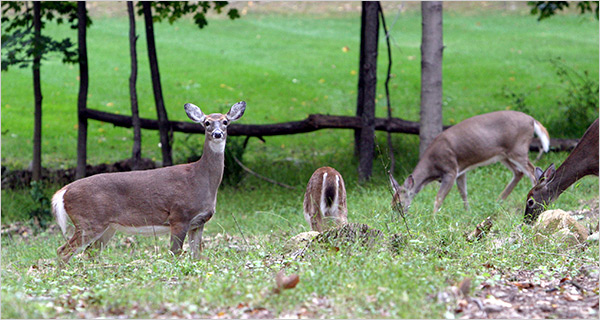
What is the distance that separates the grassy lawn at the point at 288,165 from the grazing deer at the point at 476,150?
1.09 feet

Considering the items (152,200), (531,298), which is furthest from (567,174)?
(152,200)

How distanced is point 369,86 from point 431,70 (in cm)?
101

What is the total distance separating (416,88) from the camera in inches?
745

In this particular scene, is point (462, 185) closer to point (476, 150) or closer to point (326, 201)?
point (476, 150)

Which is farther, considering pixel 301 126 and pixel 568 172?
pixel 301 126

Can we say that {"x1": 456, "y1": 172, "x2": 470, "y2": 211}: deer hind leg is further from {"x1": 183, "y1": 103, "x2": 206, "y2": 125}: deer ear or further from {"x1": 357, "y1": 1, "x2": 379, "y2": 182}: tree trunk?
{"x1": 183, "y1": 103, "x2": 206, "y2": 125}: deer ear

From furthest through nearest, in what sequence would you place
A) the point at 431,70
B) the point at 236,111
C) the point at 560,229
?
the point at 431,70 < the point at 236,111 < the point at 560,229

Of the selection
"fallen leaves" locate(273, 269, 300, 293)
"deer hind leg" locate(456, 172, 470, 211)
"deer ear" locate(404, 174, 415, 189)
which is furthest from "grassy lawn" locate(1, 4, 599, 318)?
"deer ear" locate(404, 174, 415, 189)

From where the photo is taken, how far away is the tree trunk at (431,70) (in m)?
10.4

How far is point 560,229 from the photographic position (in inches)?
250

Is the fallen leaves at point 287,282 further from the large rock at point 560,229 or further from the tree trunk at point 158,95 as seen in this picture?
the tree trunk at point 158,95

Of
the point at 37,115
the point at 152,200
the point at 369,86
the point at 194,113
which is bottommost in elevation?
the point at 37,115

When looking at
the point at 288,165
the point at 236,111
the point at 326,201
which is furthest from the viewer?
the point at 288,165

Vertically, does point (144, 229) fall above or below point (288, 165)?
above
